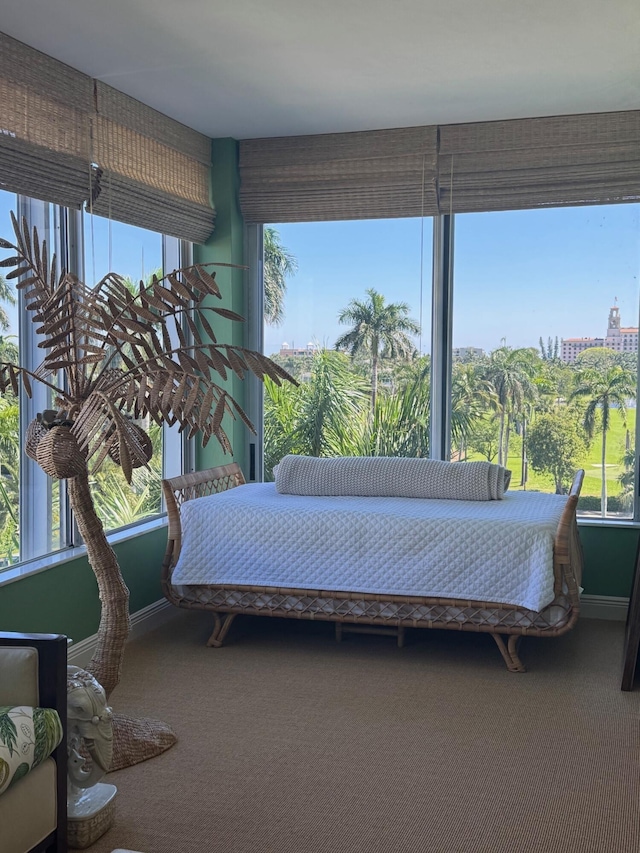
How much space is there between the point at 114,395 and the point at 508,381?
102 inches

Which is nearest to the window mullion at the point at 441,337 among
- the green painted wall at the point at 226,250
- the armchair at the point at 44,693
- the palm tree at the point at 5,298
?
the green painted wall at the point at 226,250

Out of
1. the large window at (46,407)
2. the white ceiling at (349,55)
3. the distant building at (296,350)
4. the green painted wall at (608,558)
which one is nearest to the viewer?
the white ceiling at (349,55)

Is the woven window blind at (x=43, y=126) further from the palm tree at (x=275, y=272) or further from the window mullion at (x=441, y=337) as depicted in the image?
the window mullion at (x=441, y=337)

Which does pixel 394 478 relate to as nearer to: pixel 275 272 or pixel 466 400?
pixel 466 400

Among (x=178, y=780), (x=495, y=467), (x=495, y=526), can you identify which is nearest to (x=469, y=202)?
(x=495, y=467)

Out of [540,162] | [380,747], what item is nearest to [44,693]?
[380,747]

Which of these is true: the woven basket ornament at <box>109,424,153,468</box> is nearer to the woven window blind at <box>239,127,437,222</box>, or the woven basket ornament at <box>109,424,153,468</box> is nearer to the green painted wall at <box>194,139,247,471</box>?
the green painted wall at <box>194,139,247,471</box>

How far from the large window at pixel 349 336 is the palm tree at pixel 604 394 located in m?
0.84

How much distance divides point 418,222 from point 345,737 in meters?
2.87

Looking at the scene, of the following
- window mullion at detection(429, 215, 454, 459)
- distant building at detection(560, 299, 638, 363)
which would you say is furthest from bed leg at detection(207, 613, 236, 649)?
distant building at detection(560, 299, 638, 363)

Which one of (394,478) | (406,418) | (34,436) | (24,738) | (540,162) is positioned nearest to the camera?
(24,738)

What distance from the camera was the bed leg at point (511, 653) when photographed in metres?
3.58

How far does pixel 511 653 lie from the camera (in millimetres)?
3590

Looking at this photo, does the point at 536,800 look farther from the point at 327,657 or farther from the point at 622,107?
the point at 622,107
